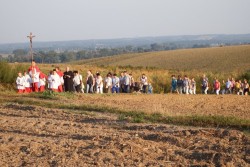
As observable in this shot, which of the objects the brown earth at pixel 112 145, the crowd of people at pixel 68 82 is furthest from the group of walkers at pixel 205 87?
the brown earth at pixel 112 145

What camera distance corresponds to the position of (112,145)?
8289 millimetres

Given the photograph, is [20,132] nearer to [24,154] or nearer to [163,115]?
[24,154]

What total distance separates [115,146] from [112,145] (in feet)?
0.25

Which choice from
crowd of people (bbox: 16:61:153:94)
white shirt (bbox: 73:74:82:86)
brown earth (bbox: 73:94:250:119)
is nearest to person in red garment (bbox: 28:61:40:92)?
crowd of people (bbox: 16:61:153:94)

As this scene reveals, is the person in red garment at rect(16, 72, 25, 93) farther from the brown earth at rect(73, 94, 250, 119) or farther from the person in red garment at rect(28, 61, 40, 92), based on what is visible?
the brown earth at rect(73, 94, 250, 119)

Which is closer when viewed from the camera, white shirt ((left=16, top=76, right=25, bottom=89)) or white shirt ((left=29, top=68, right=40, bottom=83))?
white shirt ((left=29, top=68, right=40, bottom=83))

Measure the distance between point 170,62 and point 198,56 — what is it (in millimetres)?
5369

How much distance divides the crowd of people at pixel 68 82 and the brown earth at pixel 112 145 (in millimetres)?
7884

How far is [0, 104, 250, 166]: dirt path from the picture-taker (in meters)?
7.41

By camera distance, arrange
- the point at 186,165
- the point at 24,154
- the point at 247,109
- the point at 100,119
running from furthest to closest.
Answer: the point at 247,109 < the point at 100,119 < the point at 24,154 < the point at 186,165

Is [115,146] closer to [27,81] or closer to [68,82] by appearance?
[68,82]

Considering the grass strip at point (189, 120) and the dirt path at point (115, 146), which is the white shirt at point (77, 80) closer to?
the grass strip at point (189, 120)

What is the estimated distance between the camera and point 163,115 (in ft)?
43.2

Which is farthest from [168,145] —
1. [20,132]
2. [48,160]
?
[20,132]
